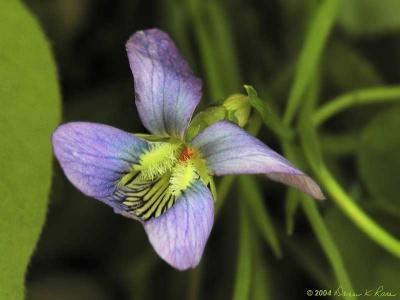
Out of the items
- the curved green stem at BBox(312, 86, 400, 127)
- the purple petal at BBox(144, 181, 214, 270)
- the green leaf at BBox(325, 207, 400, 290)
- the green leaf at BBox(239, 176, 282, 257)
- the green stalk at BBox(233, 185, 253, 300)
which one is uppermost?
the curved green stem at BBox(312, 86, 400, 127)

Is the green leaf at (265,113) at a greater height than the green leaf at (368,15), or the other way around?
the green leaf at (368,15)

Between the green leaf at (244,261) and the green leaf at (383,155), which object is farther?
the green leaf at (383,155)

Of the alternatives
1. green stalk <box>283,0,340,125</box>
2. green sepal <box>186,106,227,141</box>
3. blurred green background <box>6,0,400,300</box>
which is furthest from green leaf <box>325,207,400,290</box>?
green sepal <box>186,106,227,141</box>

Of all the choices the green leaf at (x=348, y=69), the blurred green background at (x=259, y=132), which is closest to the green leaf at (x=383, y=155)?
the blurred green background at (x=259, y=132)

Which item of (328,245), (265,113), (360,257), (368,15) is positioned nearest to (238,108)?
(265,113)

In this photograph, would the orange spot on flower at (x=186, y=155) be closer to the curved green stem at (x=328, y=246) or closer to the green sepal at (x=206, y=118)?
the green sepal at (x=206, y=118)

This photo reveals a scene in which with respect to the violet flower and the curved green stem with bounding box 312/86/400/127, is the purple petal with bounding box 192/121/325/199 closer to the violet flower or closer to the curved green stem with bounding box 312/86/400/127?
the violet flower

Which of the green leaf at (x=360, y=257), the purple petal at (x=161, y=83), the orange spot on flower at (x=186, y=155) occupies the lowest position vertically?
the green leaf at (x=360, y=257)

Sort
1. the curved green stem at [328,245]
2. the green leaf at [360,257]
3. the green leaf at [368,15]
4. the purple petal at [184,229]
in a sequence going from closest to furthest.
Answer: the purple petal at [184,229], the curved green stem at [328,245], the green leaf at [360,257], the green leaf at [368,15]
